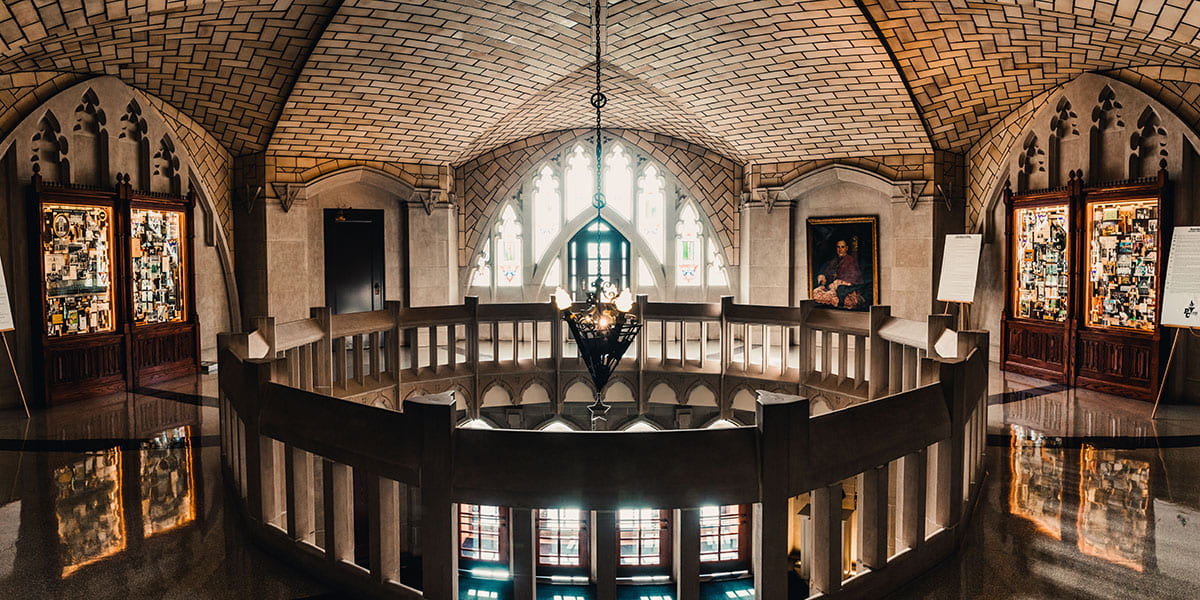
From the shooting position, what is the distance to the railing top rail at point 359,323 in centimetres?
700

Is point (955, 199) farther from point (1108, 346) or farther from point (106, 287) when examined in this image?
point (106, 287)

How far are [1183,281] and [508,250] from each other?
9207 mm

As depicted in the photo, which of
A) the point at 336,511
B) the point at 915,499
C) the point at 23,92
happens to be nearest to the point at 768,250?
the point at 915,499

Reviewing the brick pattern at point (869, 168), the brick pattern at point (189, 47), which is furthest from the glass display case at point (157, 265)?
the brick pattern at point (869, 168)

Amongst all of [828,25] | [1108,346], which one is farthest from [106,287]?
[1108,346]

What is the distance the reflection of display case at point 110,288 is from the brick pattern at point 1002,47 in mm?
7956

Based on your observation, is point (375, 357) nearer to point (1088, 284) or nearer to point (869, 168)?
point (869, 168)

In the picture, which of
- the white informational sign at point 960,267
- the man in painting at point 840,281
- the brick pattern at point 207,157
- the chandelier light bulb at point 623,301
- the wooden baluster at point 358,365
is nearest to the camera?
the chandelier light bulb at point 623,301

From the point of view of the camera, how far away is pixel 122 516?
422 cm

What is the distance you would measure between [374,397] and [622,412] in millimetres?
2803

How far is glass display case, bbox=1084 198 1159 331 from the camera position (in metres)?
7.74

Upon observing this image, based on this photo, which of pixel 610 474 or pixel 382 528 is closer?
pixel 610 474

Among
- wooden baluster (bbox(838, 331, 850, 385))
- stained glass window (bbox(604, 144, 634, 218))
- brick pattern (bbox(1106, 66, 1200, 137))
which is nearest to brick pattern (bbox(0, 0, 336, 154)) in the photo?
stained glass window (bbox(604, 144, 634, 218))

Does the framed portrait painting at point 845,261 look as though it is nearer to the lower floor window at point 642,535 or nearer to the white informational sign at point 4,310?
the lower floor window at point 642,535
